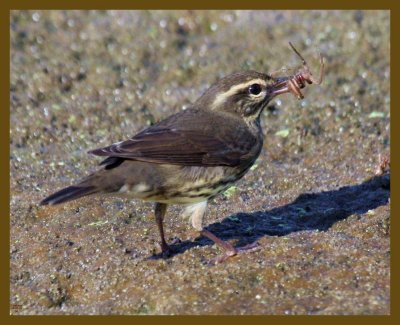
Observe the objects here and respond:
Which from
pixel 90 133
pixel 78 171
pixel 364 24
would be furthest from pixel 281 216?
pixel 364 24

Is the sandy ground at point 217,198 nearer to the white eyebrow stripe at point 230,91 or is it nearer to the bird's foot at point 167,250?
the bird's foot at point 167,250

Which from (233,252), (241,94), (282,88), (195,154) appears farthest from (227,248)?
(282,88)

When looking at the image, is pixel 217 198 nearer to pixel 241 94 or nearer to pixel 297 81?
pixel 241 94

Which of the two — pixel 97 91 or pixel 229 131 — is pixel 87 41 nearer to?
pixel 97 91

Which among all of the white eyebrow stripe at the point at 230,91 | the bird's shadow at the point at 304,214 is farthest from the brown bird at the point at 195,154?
the bird's shadow at the point at 304,214

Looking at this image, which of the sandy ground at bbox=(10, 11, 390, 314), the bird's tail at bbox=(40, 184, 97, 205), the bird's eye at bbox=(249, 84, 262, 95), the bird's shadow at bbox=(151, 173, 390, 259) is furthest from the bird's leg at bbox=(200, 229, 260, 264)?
the bird's eye at bbox=(249, 84, 262, 95)

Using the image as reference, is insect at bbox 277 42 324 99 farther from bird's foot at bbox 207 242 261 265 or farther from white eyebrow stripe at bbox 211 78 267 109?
bird's foot at bbox 207 242 261 265
